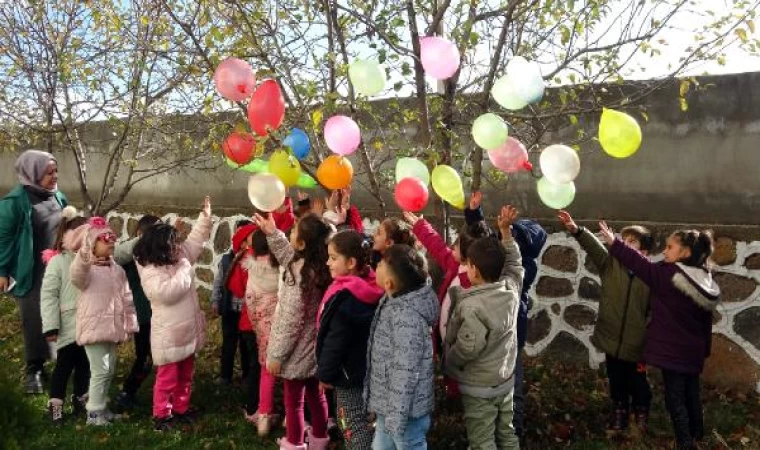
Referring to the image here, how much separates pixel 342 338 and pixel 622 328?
78.4 inches

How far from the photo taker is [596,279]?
532cm

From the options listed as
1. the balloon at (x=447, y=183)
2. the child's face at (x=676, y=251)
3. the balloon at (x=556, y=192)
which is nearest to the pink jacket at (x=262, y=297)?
the balloon at (x=447, y=183)

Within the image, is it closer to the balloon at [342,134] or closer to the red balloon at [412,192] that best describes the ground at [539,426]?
the red balloon at [412,192]

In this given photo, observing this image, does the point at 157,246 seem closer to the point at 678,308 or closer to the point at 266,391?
the point at 266,391

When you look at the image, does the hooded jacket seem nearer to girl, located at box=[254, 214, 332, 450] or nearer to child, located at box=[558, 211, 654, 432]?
girl, located at box=[254, 214, 332, 450]

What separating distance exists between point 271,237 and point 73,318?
5.58 ft

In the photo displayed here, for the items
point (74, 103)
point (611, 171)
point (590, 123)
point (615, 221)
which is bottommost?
point (615, 221)

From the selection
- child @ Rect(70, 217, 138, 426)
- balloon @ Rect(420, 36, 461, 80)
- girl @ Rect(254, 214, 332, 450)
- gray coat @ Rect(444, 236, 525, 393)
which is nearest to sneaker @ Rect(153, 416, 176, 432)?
child @ Rect(70, 217, 138, 426)

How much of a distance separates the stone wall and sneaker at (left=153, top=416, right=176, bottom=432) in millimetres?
2749

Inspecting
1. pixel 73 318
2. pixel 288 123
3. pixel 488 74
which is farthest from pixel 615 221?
pixel 73 318

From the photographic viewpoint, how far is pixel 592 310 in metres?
5.36

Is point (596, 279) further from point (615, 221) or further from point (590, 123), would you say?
point (590, 123)

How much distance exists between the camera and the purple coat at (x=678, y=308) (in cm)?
374

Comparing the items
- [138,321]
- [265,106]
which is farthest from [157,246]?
[265,106]
